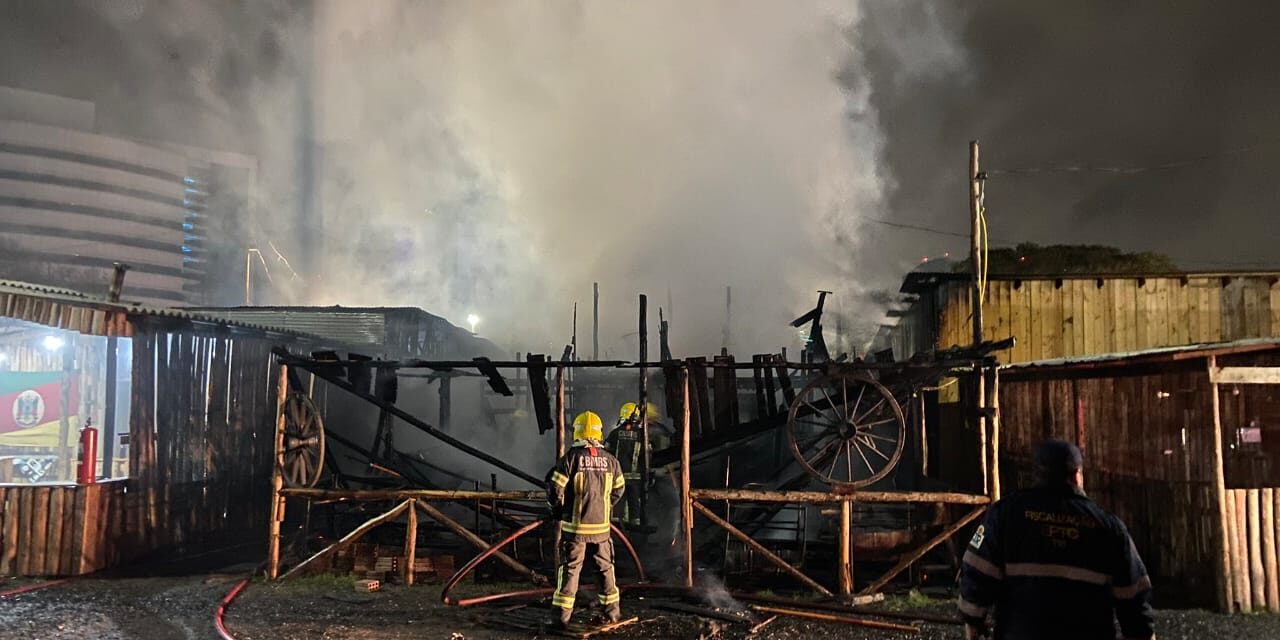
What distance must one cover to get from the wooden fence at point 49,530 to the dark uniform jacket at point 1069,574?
1164 centimetres

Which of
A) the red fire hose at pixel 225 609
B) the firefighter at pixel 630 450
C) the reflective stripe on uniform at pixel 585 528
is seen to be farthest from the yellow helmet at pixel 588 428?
the firefighter at pixel 630 450

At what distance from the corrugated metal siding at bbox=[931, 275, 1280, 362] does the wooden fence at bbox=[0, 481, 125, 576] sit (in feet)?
56.4

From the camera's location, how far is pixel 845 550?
29.1ft

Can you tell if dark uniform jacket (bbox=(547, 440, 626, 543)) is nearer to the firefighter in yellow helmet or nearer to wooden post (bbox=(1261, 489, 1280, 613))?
the firefighter in yellow helmet

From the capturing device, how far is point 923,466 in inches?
580

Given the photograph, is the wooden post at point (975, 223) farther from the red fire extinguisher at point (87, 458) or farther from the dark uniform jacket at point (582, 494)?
the red fire extinguisher at point (87, 458)

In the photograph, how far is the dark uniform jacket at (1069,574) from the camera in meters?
3.71

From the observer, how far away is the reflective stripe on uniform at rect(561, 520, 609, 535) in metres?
7.59

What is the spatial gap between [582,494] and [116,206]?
110 m

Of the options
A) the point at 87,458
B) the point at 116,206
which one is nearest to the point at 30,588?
the point at 87,458

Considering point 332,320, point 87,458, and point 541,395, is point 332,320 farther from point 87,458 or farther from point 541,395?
point 541,395

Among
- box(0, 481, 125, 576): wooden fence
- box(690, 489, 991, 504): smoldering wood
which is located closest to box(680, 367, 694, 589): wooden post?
box(690, 489, 991, 504): smoldering wood

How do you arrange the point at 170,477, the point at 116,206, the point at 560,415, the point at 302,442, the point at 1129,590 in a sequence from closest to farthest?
the point at 1129,590 < the point at 560,415 < the point at 302,442 < the point at 170,477 < the point at 116,206

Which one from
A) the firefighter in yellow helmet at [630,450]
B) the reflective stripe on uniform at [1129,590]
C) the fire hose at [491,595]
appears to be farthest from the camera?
the firefighter in yellow helmet at [630,450]
